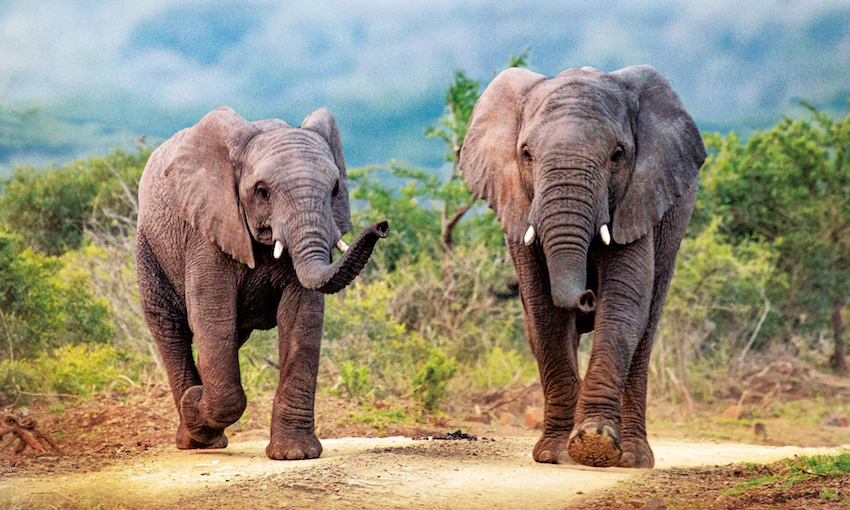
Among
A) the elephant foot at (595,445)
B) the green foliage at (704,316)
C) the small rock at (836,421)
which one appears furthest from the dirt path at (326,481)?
the small rock at (836,421)

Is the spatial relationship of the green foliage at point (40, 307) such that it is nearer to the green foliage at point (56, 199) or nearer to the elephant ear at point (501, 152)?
the elephant ear at point (501, 152)

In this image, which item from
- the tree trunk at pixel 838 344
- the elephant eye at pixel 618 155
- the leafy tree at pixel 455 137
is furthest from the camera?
the tree trunk at pixel 838 344

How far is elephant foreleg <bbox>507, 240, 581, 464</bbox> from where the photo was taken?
7434mm

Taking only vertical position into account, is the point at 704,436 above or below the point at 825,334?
below

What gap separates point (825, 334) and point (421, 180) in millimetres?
9642

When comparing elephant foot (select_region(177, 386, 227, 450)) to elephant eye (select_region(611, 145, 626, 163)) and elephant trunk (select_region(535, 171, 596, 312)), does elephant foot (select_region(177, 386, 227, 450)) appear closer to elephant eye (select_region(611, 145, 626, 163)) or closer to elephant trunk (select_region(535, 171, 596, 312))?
elephant trunk (select_region(535, 171, 596, 312))

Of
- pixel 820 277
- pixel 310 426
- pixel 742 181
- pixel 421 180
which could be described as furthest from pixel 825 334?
pixel 310 426

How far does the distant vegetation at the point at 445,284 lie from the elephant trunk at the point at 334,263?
3.86 m

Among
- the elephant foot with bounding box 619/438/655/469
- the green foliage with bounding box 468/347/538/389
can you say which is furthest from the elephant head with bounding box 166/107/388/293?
the green foliage with bounding box 468/347/538/389

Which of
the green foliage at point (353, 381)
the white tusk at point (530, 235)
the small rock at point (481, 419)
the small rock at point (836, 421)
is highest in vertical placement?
the white tusk at point (530, 235)

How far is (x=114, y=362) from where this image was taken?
510 inches

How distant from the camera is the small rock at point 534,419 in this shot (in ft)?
40.9

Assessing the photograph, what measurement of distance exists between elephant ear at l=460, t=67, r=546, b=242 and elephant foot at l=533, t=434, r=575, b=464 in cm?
160

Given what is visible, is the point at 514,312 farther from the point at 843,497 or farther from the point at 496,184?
the point at 843,497
